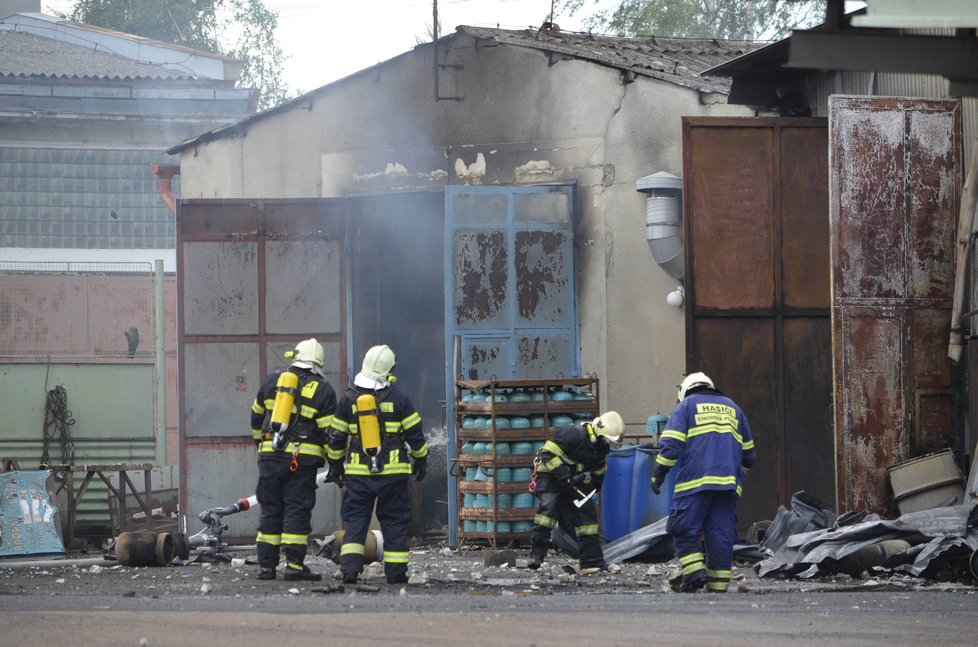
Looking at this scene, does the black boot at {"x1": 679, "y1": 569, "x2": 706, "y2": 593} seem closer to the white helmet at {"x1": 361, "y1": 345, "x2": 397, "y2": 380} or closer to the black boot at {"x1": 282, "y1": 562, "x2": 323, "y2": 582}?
the white helmet at {"x1": 361, "y1": 345, "x2": 397, "y2": 380}

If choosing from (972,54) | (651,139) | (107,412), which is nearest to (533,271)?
(651,139)

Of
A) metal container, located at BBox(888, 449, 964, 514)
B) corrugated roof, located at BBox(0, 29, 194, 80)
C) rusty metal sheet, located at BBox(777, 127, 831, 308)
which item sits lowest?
metal container, located at BBox(888, 449, 964, 514)

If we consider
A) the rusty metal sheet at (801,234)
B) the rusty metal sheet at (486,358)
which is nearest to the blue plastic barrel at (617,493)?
the rusty metal sheet at (486,358)

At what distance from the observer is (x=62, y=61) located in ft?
102

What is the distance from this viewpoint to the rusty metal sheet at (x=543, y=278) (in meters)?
14.4

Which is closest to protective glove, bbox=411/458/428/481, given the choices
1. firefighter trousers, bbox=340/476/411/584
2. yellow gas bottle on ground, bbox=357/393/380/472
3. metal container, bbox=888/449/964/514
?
firefighter trousers, bbox=340/476/411/584

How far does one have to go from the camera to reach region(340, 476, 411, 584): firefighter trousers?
1042cm

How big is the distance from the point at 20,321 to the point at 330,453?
402 inches

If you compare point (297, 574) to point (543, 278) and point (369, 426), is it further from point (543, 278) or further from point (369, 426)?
point (543, 278)

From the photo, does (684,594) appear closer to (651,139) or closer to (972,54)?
(972,54)

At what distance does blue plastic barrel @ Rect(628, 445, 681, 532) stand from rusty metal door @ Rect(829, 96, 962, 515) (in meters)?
1.59

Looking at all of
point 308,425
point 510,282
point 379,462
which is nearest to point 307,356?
point 308,425

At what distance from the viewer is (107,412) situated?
18766 mm

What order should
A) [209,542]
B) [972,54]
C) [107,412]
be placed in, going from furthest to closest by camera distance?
1. [107,412]
2. [209,542]
3. [972,54]
